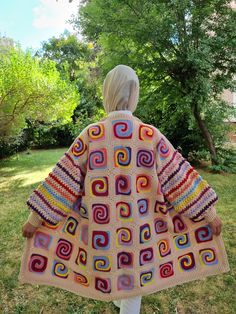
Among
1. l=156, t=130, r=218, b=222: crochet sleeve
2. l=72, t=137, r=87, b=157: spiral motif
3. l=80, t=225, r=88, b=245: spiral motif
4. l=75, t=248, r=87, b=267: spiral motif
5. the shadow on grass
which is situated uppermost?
l=72, t=137, r=87, b=157: spiral motif

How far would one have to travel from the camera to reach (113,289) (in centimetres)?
176

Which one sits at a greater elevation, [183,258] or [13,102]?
[13,102]

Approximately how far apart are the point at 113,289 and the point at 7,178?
6.87 metres

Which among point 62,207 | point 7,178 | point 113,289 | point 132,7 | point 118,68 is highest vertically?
point 132,7

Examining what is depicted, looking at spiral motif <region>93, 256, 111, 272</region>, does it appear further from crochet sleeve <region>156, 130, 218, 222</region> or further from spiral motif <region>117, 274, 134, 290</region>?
crochet sleeve <region>156, 130, 218, 222</region>

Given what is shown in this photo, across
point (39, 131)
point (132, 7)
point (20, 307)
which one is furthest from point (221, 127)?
point (39, 131)

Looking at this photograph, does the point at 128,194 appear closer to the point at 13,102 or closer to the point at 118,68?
the point at 118,68

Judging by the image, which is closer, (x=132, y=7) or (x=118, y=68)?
(x=118, y=68)

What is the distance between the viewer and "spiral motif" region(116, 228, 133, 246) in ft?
5.79

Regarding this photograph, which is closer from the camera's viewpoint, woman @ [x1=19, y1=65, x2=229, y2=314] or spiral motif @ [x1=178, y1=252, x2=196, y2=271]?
woman @ [x1=19, y1=65, x2=229, y2=314]

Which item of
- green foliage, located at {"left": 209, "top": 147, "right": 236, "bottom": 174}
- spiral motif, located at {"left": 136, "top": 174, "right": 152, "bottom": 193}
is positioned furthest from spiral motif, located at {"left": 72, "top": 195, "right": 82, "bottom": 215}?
green foliage, located at {"left": 209, "top": 147, "right": 236, "bottom": 174}

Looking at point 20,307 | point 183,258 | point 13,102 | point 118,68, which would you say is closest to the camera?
point 118,68

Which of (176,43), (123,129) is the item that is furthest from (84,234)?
(176,43)

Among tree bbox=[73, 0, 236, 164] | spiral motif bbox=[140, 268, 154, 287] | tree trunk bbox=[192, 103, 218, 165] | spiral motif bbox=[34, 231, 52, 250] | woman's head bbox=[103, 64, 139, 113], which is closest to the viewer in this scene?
woman's head bbox=[103, 64, 139, 113]
